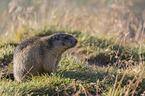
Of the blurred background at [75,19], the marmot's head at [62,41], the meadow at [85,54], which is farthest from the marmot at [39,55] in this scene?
the blurred background at [75,19]

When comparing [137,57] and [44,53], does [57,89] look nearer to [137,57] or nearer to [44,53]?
[44,53]

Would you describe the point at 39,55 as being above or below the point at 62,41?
below

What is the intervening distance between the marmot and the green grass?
0.22 metres

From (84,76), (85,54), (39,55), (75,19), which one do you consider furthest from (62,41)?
(75,19)

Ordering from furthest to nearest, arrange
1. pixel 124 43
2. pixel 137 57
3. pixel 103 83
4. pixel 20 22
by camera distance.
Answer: pixel 20 22
pixel 124 43
pixel 137 57
pixel 103 83

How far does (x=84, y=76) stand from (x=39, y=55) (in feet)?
3.77

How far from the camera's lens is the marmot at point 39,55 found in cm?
400

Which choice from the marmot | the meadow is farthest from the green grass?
the marmot

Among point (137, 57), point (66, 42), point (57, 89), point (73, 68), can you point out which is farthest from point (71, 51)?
point (57, 89)

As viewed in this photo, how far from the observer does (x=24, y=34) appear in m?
6.67

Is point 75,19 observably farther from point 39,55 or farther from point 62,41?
point 39,55

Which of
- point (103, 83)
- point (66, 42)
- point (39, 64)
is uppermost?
point (66, 42)

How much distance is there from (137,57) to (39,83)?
348 centimetres

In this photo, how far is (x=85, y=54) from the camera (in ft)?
19.0
